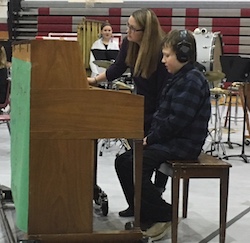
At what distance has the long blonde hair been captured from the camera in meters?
3.19

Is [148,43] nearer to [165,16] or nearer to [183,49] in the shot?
[183,49]

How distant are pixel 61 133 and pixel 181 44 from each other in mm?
896

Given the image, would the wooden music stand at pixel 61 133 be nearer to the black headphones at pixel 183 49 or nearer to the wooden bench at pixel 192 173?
the wooden bench at pixel 192 173

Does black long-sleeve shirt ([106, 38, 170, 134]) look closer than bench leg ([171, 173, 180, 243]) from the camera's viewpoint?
No

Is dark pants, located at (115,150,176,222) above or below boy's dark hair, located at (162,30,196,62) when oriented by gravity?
below

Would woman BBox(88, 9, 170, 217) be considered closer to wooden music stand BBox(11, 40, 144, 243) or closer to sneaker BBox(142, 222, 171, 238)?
sneaker BBox(142, 222, 171, 238)

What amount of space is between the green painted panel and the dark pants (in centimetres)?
63

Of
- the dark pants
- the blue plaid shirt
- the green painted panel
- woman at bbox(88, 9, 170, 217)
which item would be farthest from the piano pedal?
the green painted panel

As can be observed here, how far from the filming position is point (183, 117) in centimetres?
295

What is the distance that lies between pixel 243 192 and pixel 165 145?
1.49 m

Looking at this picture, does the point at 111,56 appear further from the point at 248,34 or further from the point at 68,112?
the point at 248,34

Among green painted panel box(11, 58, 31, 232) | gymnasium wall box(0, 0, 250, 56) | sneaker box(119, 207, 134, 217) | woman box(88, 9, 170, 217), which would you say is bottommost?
sneaker box(119, 207, 134, 217)

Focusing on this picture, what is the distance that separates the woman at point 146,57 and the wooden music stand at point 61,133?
621mm

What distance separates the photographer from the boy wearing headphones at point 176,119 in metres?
2.97
